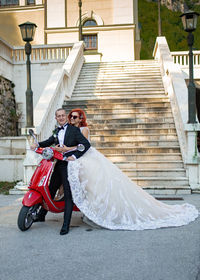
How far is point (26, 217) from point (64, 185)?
659mm

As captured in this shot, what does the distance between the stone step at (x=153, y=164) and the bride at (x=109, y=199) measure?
3645 mm

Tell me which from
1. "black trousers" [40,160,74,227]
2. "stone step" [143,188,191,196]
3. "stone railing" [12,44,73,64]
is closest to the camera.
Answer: "black trousers" [40,160,74,227]

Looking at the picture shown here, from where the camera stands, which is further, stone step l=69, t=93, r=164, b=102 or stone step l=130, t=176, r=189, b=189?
stone step l=69, t=93, r=164, b=102

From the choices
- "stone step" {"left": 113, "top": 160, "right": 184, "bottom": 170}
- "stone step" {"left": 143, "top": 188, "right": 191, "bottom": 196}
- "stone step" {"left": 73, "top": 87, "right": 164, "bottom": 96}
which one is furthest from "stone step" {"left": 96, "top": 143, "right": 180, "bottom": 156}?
"stone step" {"left": 73, "top": 87, "right": 164, "bottom": 96}

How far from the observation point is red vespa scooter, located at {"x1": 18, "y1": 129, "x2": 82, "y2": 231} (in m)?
4.81

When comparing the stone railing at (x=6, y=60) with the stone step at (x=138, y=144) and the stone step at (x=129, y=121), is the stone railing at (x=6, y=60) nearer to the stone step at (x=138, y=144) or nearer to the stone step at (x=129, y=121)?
the stone step at (x=129, y=121)

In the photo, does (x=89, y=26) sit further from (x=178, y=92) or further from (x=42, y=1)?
(x=178, y=92)

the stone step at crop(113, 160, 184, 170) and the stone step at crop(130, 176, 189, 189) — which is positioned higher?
the stone step at crop(113, 160, 184, 170)

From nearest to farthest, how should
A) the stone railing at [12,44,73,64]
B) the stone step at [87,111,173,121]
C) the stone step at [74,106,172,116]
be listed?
the stone step at [87,111,173,121], the stone step at [74,106,172,116], the stone railing at [12,44,73,64]

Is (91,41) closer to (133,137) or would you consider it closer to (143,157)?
(133,137)

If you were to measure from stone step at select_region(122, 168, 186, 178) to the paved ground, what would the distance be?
3.32 meters

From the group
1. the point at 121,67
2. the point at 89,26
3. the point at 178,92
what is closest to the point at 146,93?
the point at 178,92

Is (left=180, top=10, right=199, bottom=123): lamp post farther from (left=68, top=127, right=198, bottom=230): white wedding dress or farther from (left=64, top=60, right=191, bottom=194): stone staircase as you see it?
(left=68, top=127, right=198, bottom=230): white wedding dress

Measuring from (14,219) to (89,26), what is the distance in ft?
70.0
